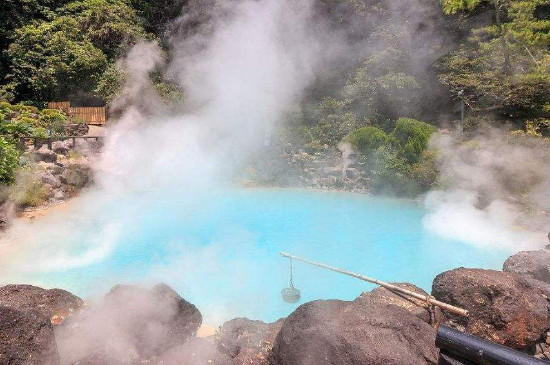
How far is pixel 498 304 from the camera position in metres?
3.56

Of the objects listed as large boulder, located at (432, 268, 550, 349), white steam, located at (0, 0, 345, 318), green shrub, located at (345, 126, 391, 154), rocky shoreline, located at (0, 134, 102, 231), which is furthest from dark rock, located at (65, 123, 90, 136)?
large boulder, located at (432, 268, 550, 349)

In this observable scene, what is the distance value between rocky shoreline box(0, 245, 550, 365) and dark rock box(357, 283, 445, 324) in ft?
0.03

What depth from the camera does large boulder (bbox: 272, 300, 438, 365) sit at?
2691 millimetres

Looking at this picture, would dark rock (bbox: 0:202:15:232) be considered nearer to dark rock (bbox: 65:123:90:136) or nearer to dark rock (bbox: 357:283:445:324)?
dark rock (bbox: 357:283:445:324)

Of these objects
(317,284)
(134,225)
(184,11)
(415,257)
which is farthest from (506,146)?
(184,11)

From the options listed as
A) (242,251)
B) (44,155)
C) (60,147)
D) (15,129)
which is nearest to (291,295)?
(242,251)

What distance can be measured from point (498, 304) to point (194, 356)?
114 inches

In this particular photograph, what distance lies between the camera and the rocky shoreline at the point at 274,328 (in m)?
2.73

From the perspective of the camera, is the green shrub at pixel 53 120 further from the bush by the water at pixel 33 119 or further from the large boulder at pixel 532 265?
the large boulder at pixel 532 265

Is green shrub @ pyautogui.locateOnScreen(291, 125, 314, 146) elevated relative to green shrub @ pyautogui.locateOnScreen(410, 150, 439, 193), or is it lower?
elevated

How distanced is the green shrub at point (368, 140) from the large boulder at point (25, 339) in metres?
11.9

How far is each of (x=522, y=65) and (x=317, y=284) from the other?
1176 cm

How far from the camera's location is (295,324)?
3.08 m

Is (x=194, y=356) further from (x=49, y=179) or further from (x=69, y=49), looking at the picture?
(x=69, y=49)
